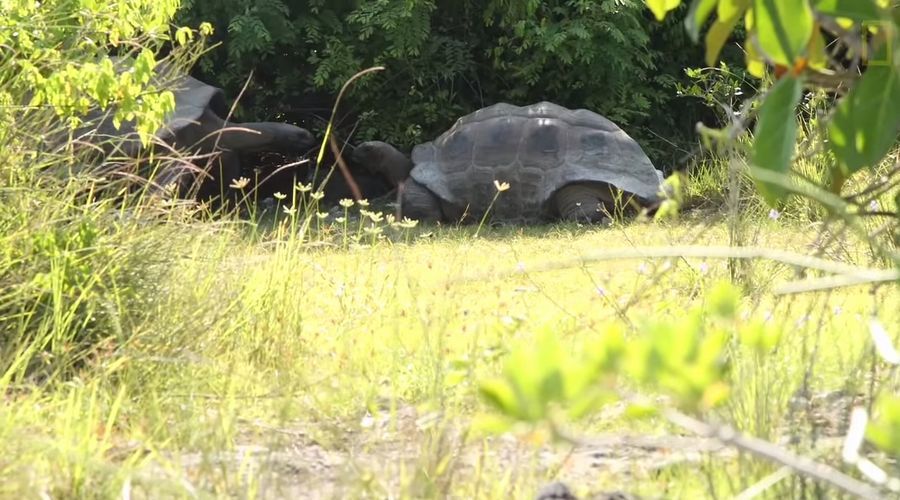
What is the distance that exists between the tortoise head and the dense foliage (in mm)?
853

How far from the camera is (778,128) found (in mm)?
1610

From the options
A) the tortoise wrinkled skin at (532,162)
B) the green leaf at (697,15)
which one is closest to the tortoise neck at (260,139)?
the tortoise wrinkled skin at (532,162)

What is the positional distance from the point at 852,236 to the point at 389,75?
629 cm

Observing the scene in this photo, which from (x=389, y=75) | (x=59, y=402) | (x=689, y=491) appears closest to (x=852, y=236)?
(x=689, y=491)

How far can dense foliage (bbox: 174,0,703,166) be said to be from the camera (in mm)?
10852

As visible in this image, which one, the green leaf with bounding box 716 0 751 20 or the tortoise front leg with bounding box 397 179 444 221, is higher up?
the green leaf with bounding box 716 0 751 20

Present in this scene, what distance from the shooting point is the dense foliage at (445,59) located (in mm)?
10852

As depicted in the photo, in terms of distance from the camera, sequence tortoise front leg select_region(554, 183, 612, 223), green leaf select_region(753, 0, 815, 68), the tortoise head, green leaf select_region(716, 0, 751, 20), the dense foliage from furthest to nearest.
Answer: the dense foliage
the tortoise head
tortoise front leg select_region(554, 183, 612, 223)
green leaf select_region(716, 0, 751, 20)
green leaf select_region(753, 0, 815, 68)

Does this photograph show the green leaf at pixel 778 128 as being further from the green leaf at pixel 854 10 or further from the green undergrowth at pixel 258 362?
the green undergrowth at pixel 258 362

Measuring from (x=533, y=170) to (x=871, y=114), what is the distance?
8.17 metres

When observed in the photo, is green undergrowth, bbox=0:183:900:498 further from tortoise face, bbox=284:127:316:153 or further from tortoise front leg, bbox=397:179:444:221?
tortoise face, bbox=284:127:316:153

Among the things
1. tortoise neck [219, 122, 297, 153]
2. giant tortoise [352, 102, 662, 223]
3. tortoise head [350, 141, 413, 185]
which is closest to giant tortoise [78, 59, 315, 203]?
tortoise neck [219, 122, 297, 153]

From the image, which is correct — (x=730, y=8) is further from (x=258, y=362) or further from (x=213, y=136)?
(x=213, y=136)

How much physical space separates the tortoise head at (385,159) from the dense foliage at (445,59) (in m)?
0.85
